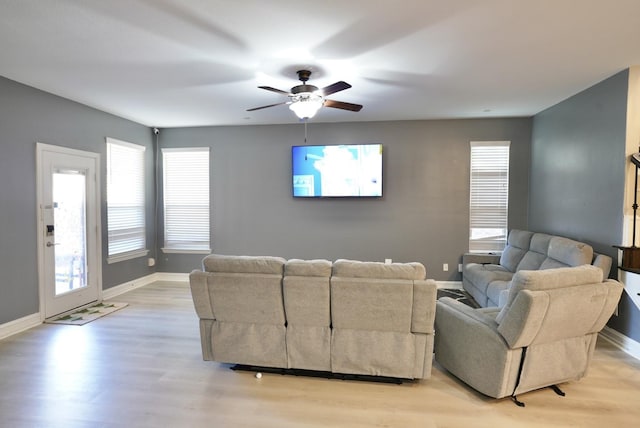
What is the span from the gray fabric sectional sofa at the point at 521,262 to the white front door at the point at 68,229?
17.2ft

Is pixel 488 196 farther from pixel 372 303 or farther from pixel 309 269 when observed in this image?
pixel 309 269

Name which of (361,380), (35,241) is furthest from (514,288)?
(35,241)

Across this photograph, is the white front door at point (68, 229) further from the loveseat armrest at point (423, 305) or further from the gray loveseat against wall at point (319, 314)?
the loveseat armrest at point (423, 305)

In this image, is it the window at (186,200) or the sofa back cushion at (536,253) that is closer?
the sofa back cushion at (536,253)

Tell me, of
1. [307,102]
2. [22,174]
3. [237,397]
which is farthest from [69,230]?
[307,102]

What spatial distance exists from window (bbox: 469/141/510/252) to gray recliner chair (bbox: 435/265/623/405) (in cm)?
295

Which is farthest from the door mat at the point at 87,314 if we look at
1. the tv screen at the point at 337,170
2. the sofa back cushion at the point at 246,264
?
the tv screen at the point at 337,170

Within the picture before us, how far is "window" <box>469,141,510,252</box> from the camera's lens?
209 inches

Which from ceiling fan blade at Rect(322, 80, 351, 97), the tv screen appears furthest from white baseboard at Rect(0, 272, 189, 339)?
ceiling fan blade at Rect(322, 80, 351, 97)

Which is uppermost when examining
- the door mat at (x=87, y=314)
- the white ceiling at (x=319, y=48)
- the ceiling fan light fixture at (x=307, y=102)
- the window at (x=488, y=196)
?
the white ceiling at (x=319, y=48)

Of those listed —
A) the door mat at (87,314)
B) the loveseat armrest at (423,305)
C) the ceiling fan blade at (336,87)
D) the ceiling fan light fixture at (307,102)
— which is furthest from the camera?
the door mat at (87,314)

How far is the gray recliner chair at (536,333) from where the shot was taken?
2209mm

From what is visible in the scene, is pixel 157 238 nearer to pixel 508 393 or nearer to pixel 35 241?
pixel 35 241

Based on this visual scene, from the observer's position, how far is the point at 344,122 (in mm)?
5598
